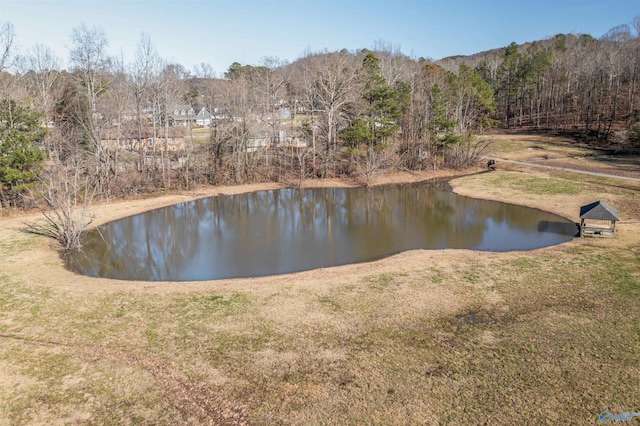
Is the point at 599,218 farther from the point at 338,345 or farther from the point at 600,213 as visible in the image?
the point at 338,345

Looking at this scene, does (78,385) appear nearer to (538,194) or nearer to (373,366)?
(373,366)

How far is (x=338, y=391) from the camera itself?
29.5ft

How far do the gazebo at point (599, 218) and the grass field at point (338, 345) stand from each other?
243 cm

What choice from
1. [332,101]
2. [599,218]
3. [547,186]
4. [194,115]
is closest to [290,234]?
[599,218]

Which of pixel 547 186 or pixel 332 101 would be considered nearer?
pixel 547 186

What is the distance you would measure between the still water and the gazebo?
53.3 inches

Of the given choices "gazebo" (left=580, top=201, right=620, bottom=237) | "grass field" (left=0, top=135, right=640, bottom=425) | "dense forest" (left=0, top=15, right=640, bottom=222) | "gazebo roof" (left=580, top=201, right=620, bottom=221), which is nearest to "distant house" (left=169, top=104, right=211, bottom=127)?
"dense forest" (left=0, top=15, right=640, bottom=222)

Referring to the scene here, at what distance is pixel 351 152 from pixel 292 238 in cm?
1659

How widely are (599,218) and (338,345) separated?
48.6ft

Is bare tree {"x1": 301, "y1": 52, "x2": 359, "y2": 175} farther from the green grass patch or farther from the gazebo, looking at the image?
the gazebo

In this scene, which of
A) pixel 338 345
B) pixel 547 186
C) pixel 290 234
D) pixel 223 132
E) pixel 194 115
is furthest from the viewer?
pixel 194 115

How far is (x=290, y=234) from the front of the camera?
21578 millimetres

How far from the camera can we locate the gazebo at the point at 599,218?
1866 cm

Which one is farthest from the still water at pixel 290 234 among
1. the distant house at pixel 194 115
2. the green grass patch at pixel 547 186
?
the distant house at pixel 194 115
